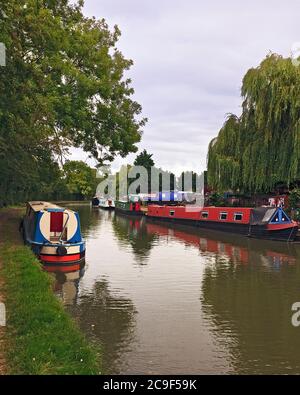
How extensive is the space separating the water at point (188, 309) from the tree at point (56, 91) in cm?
543

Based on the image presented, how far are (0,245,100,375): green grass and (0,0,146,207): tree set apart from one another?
5554 mm

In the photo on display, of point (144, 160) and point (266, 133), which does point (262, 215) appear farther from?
point (144, 160)

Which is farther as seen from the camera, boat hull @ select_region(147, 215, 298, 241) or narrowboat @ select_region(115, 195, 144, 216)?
narrowboat @ select_region(115, 195, 144, 216)

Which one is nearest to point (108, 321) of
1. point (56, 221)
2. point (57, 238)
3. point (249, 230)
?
point (57, 238)

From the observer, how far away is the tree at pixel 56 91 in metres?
14.2

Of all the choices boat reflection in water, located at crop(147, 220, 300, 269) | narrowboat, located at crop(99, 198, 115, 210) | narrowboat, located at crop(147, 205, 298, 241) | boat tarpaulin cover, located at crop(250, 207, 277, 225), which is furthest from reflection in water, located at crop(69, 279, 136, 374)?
narrowboat, located at crop(99, 198, 115, 210)

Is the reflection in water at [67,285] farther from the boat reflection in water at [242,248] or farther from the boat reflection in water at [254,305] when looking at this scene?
the boat reflection in water at [242,248]

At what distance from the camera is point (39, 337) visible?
7852 mm

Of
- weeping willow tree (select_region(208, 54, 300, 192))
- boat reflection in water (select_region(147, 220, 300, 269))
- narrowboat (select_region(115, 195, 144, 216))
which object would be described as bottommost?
boat reflection in water (select_region(147, 220, 300, 269))

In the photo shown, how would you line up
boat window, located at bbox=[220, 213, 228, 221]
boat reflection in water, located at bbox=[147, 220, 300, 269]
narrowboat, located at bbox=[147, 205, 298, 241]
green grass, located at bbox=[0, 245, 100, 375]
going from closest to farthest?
green grass, located at bbox=[0, 245, 100, 375], boat reflection in water, located at bbox=[147, 220, 300, 269], narrowboat, located at bbox=[147, 205, 298, 241], boat window, located at bbox=[220, 213, 228, 221]

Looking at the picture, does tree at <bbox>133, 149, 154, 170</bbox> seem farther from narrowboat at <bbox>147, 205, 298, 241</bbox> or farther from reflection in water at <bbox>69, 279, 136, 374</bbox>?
reflection in water at <bbox>69, 279, 136, 374</bbox>

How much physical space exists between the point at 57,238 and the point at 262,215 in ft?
52.0

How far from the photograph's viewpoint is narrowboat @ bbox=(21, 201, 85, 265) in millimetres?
17703
